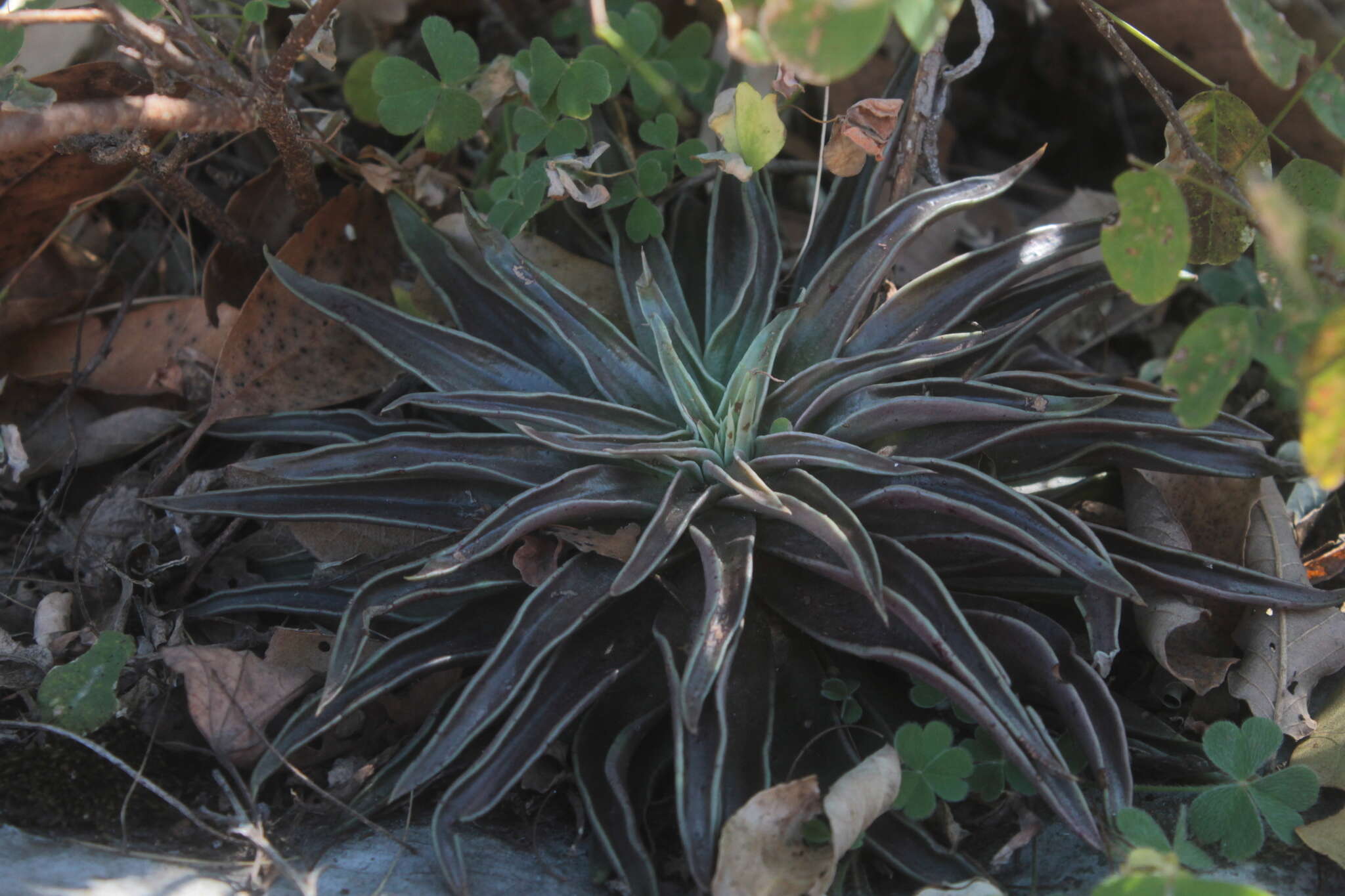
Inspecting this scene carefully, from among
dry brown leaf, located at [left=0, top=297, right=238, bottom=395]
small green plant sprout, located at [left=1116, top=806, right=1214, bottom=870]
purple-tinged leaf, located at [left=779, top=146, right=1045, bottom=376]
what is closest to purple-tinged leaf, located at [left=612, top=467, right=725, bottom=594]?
purple-tinged leaf, located at [left=779, top=146, right=1045, bottom=376]

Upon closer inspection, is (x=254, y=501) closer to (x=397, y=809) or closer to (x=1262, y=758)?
(x=397, y=809)

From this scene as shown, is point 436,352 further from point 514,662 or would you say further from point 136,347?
point 136,347

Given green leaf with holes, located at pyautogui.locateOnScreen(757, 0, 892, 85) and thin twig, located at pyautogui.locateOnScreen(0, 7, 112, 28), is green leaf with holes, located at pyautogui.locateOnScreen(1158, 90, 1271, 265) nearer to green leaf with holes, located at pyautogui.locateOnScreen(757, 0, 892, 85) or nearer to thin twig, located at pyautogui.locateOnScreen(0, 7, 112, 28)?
green leaf with holes, located at pyautogui.locateOnScreen(757, 0, 892, 85)

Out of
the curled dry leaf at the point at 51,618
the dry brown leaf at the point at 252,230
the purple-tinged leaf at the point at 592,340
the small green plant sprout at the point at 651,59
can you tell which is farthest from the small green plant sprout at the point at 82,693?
the small green plant sprout at the point at 651,59

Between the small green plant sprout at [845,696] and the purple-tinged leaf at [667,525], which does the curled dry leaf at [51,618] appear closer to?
the purple-tinged leaf at [667,525]

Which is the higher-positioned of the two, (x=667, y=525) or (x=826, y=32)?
(x=826, y=32)

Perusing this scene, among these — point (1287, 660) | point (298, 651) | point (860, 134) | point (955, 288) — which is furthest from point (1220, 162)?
point (298, 651)
